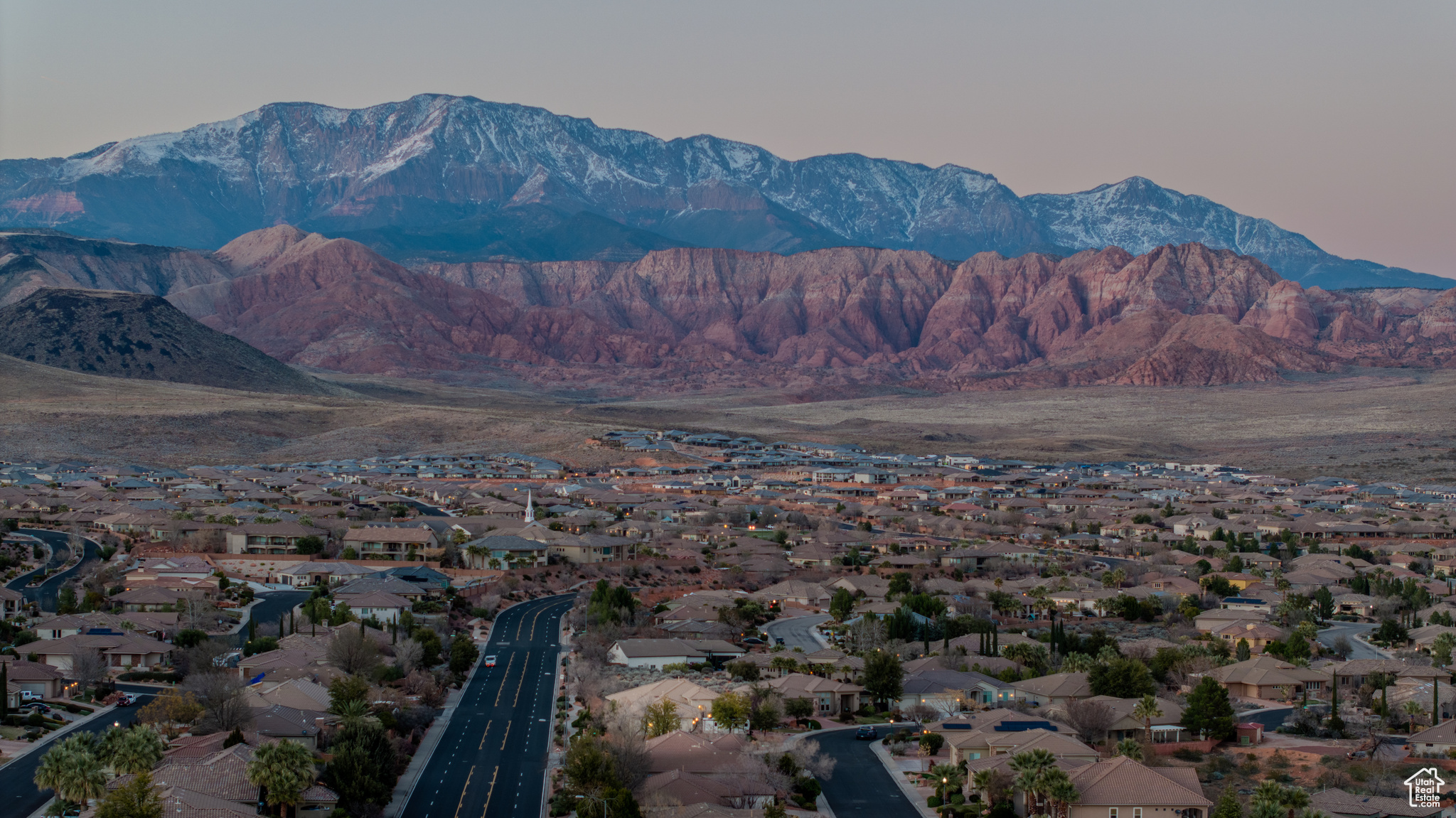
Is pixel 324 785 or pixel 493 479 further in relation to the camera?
pixel 493 479

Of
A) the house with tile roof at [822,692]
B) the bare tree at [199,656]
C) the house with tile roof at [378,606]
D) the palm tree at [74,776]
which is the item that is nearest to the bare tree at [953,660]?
the house with tile roof at [822,692]

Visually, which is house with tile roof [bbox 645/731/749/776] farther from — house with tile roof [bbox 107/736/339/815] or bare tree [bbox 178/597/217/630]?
bare tree [bbox 178/597/217/630]

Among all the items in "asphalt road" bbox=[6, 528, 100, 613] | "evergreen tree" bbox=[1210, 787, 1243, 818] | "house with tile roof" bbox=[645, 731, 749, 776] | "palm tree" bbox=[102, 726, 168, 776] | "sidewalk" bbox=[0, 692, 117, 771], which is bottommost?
"asphalt road" bbox=[6, 528, 100, 613]

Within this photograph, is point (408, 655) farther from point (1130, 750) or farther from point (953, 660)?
point (1130, 750)

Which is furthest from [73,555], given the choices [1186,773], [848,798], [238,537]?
[1186,773]

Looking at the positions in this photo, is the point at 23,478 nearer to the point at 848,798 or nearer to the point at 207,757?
the point at 207,757

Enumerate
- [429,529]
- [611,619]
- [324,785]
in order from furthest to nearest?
[429,529] → [611,619] → [324,785]

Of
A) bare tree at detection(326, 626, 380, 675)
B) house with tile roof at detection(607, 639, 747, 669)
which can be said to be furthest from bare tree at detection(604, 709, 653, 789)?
house with tile roof at detection(607, 639, 747, 669)
